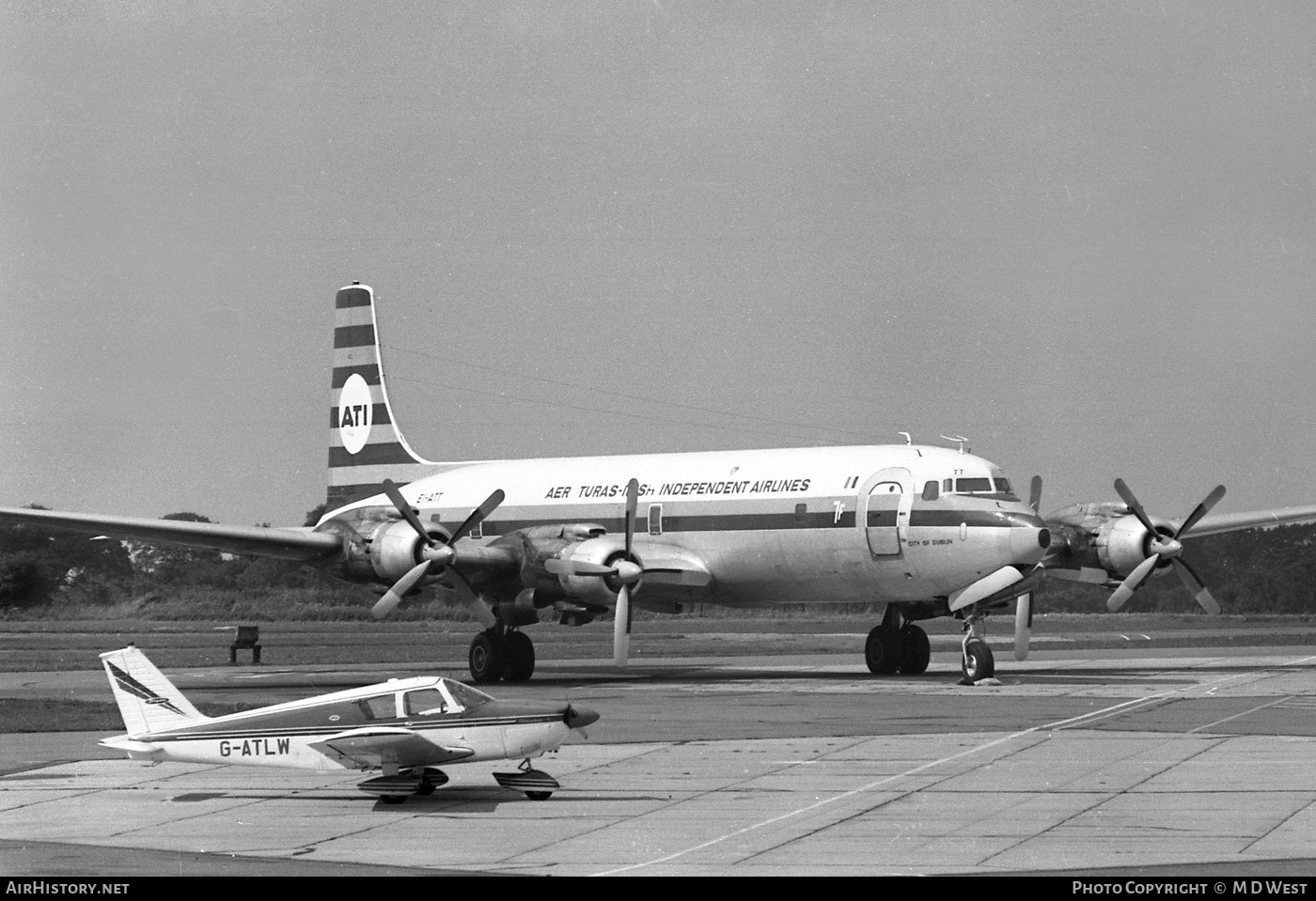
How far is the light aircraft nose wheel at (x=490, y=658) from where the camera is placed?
3594 centimetres

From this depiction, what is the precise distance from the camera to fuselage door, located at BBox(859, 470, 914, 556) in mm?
32500

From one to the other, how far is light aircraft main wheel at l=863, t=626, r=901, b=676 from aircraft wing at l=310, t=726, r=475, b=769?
1911cm

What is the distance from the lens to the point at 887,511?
107 ft

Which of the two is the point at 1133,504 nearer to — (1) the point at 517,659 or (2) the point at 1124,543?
(2) the point at 1124,543

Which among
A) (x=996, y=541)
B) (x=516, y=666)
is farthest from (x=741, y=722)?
(x=516, y=666)

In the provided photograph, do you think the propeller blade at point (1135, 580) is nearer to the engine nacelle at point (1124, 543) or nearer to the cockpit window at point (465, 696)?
the engine nacelle at point (1124, 543)

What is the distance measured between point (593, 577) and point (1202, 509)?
12584 millimetres

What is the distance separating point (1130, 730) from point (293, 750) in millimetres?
11943

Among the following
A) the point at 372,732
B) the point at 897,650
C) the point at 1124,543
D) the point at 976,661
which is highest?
the point at 1124,543

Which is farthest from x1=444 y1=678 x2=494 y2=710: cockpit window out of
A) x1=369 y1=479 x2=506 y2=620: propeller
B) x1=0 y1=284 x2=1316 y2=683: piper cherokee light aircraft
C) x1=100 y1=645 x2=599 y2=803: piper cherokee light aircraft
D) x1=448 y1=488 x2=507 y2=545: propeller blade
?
x1=448 y1=488 x2=507 y2=545: propeller blade

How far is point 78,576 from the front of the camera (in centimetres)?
7069

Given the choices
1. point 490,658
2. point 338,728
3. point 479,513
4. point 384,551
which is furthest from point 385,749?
point 490,658

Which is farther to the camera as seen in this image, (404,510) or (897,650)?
(897,650)

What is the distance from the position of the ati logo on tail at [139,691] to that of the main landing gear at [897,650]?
19.8 metres
